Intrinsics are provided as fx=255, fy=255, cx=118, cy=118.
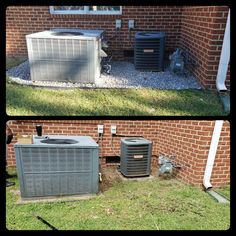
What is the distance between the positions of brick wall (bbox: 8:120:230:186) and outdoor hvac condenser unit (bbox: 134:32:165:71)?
3.74ft

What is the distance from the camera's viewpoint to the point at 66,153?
9.06 ft

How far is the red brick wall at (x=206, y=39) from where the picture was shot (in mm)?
3428

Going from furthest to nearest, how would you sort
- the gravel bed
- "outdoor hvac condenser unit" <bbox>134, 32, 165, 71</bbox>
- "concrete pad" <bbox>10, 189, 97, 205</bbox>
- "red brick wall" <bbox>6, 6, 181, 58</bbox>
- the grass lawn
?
"red brick wall" <bbox>6, 6, 181, 58</bbox>, "outdoor hvac condenser unit" <bbox>134, 32, 165, 71</bbox>, the gravel bed, the grass lawn, "concrete pad" <bbox>10, 189, 97, 205</bbox>

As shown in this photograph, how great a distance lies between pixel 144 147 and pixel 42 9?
133 inches

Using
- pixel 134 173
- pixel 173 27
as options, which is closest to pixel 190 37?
pixel 173 27

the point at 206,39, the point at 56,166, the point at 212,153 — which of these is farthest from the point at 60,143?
the point at 206,39

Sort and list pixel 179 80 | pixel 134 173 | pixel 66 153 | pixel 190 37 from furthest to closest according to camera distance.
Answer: pixel 190 37, pixel 179 80, pixel 134 173, pixel 66 153

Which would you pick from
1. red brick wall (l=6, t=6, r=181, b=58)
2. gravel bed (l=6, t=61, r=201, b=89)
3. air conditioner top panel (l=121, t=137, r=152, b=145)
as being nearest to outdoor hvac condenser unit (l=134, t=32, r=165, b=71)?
gravel bed (l=6, t=61, r=201, b=89)

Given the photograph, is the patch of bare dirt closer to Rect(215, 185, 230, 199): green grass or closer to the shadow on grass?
the shadow on grass

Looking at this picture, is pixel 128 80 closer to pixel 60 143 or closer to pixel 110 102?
pixel 110 102

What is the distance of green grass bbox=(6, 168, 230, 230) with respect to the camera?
8.45ft

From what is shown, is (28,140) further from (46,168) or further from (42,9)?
(42,9)

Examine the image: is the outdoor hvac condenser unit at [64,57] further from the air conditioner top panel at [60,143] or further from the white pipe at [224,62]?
the white pipe at [224,62]
